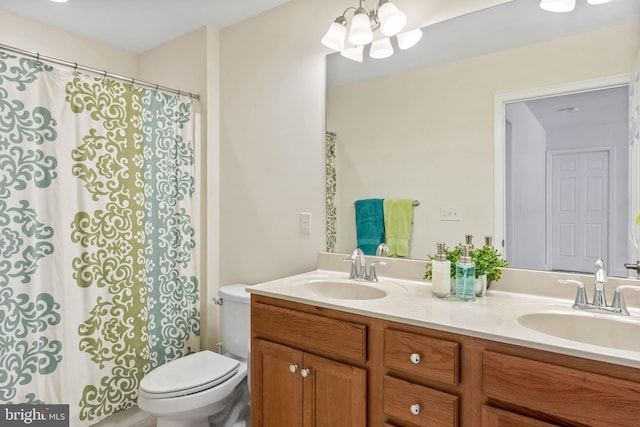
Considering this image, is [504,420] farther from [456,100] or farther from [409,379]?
[456,100]

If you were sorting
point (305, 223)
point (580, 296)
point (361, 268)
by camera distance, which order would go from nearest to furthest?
point (580, 296), point (361, 268), point (305, 223)

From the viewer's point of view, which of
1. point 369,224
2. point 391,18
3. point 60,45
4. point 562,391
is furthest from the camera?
point 60,45

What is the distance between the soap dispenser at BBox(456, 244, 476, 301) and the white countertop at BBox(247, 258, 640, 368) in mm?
→ 38

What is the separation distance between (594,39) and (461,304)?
1081 mm

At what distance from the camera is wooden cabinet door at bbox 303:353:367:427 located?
126 cm

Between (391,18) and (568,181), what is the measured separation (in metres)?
1.00

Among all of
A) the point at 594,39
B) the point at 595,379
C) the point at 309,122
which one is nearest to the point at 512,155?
the point at 594,39

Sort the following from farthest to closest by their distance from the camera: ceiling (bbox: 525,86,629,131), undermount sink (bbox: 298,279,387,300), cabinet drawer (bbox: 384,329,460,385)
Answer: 1. undermount sink (bbox: 298,279,387,300)
2. ceiling (bbox: 525,86,629,131)
3. cabinet drawer (bbox: 384,329,460,385)

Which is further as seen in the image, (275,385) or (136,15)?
A: (136,15)

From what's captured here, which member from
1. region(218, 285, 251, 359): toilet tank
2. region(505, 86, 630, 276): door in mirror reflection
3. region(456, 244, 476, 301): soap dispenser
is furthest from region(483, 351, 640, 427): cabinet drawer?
region(218, 285, 251, 359): toilet tank

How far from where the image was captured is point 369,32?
1.67 metres

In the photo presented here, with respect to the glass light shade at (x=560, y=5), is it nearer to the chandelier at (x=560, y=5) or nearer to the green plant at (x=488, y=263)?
the chandelier at (x=560, y=5)

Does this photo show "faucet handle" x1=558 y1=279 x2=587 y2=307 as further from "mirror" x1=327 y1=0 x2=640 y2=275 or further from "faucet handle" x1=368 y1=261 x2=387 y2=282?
"faucet handle" x1=368 y1=261 x2=387 y2=282

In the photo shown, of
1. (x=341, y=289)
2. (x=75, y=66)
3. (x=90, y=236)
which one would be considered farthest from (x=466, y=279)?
(x=75, y=66)
